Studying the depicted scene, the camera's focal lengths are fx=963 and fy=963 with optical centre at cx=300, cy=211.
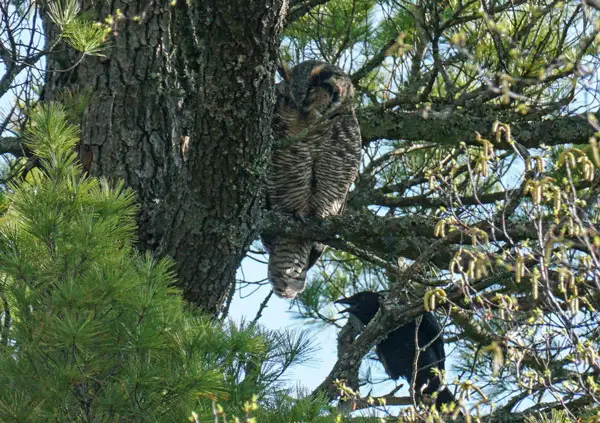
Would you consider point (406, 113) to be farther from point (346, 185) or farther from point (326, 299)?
point (326, 299)

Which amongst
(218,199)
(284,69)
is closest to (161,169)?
(218,199)

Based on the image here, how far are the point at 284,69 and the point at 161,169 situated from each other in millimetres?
1791

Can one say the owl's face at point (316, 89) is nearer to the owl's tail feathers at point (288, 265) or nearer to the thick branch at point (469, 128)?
the thick branch at point (469, 128)

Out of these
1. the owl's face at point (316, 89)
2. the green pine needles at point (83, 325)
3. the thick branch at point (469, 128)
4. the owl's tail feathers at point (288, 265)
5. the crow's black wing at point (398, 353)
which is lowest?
the green pine needles at point (83, 325)

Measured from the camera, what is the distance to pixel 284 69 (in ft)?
Result: 16.7

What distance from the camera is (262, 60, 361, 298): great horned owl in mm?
4922

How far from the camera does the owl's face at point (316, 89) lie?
4.87 m

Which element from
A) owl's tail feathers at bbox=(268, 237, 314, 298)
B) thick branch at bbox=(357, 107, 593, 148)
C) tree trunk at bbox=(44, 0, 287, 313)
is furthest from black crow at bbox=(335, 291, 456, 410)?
tree trunk at bbox=(44, 0, 287, 313)

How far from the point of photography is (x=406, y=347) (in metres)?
5.27

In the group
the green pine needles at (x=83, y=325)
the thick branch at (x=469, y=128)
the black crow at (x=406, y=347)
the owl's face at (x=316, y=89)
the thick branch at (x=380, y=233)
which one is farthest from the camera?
the black crow at (x=406, y=347)

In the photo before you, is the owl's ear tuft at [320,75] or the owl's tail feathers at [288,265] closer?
the owl's ear tuft at [320,75]

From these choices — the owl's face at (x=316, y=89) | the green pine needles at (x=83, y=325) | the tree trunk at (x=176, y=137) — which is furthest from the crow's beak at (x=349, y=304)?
the green pine needles at (x=83, y=325)

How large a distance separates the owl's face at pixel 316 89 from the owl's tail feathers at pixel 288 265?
0.73 meters

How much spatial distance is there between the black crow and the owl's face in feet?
3.35
